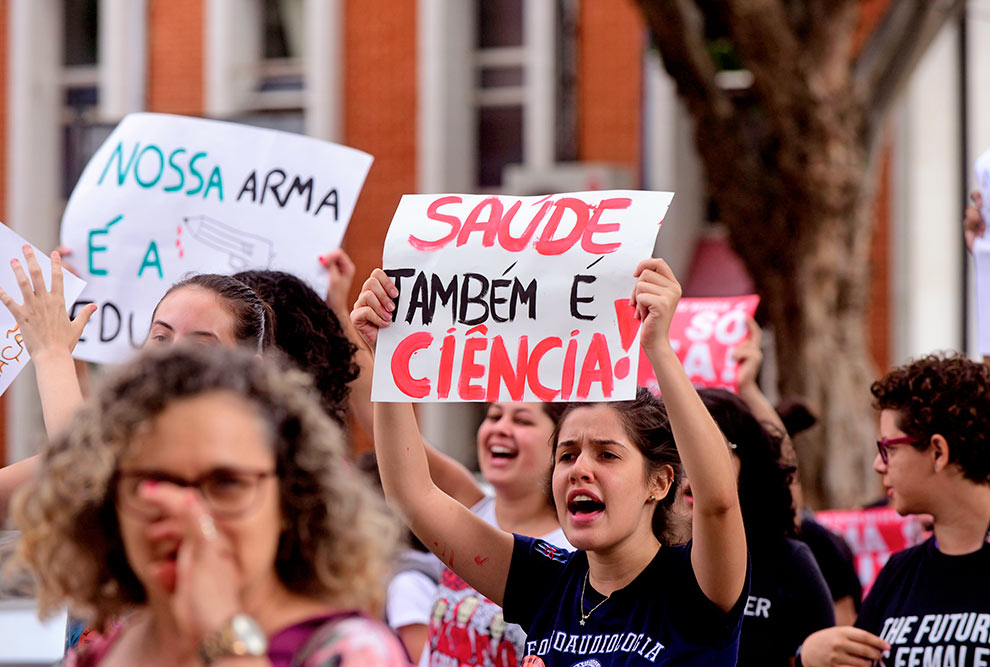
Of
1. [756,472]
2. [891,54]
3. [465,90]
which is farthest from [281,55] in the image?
[756,472]

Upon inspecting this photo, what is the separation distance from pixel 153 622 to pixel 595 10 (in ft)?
40.6

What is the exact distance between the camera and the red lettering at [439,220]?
3090mm

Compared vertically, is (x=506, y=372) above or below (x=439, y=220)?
below

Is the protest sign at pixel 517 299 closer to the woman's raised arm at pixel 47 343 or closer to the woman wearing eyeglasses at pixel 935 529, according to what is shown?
the woman's raised arm at pixel 47 343

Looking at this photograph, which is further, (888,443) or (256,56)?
(256,56)

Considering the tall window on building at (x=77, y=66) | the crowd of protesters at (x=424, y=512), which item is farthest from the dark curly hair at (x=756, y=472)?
the tall window on building at (x=77, y=66)

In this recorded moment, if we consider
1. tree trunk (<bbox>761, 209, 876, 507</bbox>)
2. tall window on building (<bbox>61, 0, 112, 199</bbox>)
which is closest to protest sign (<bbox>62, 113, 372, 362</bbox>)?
tree trunk (<bbox>761, 209, 876, 507</bbox>)

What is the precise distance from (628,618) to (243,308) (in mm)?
994

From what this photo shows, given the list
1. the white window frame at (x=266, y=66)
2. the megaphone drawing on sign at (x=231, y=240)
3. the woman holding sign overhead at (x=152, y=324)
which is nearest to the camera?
the woman holding sign overhead at (x=152, y=324)

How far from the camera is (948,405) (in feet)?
11.3

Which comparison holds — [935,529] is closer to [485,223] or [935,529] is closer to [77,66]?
[485,223]

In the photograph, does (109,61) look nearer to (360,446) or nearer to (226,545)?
(360,446)

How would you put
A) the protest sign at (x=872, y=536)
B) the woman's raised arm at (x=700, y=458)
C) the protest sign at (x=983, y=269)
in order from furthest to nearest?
the protest sign at (x=872, y=536) → the protest sign at (x=983, y=269) → the woman's raised arm at (x=700, y=458)

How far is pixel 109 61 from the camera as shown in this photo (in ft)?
49.9
